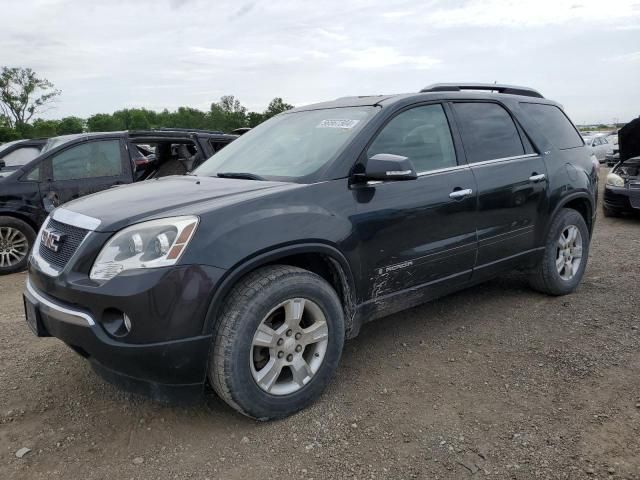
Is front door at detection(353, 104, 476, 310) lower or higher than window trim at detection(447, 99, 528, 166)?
lower

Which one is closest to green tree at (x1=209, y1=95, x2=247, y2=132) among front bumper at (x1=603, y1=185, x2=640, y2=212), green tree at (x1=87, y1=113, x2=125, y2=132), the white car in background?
green tree at (x1=87, y1=113, x2=125, y2=132)

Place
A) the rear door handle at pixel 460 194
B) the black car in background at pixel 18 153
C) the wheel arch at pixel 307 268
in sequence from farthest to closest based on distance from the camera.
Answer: the black car in background at pixel 18 153 → the rear door handle at pixel 460 194 → the wheel arch at pixel 307 268

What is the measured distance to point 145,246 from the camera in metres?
2.55

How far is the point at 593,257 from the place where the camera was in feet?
20.9

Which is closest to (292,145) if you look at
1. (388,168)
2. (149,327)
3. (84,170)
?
(388,168)

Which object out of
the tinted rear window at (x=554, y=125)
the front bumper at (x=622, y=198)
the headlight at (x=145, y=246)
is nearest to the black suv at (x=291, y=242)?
the headlight at (x=145, y=246)

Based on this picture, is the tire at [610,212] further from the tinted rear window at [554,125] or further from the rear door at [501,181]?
the rear door at [501,181]

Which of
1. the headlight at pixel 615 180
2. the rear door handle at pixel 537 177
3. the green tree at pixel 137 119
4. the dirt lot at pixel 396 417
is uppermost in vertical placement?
the green tree at pixel 137 119

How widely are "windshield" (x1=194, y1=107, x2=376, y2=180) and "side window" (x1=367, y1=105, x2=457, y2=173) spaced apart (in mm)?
179

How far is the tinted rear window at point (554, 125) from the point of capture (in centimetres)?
467

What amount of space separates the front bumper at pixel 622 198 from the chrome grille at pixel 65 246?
8.76 metres

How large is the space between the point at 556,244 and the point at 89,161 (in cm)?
559

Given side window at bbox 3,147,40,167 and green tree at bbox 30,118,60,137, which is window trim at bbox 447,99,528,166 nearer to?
side window at bbox 3,147,40,167

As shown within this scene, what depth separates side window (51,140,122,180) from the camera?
6777 millimetres
